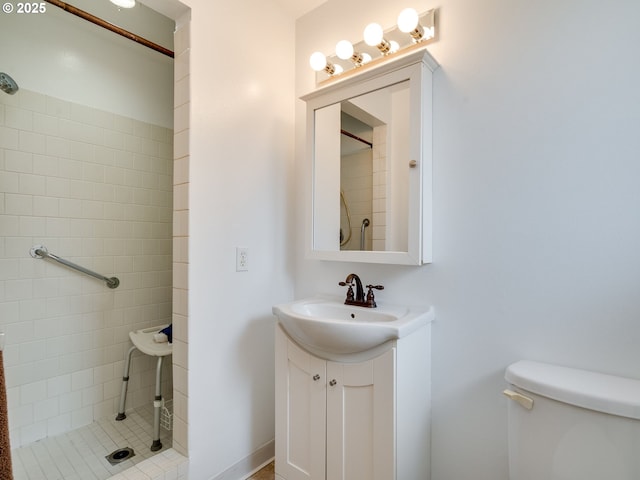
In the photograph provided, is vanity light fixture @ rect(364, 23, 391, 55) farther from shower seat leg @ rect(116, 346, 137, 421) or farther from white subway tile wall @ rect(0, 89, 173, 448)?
shower seat leg @ rect(116, 346, 137, 421)

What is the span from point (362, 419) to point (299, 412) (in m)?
0.31

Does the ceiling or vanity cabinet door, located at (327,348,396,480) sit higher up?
the ceiling

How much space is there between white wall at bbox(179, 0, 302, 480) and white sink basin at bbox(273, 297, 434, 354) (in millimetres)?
299

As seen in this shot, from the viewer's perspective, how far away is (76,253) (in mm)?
1893

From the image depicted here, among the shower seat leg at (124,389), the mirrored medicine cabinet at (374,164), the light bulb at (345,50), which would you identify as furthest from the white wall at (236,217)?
the shower seat leg at (124,389)

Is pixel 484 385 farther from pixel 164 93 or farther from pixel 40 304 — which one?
pixel 164 93

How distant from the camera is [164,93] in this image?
7.43 ft

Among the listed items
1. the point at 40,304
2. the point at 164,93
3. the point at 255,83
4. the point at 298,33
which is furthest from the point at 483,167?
the point at 40,304

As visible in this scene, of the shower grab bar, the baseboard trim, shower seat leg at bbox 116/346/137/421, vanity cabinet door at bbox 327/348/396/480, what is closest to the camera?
vanity cabinet door at bbox 327/348/396/480

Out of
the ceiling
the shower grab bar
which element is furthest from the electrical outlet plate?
the ceiling

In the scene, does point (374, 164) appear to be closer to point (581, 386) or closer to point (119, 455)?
point (581, 386)

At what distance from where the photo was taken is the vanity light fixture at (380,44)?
4.26 ft

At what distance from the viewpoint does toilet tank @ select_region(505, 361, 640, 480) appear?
0.80 meters

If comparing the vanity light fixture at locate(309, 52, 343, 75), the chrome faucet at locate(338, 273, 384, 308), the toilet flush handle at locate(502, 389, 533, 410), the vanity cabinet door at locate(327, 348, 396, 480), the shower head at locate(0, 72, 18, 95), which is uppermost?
the vanity light fixture at locate(309, 52, 343, 75)
